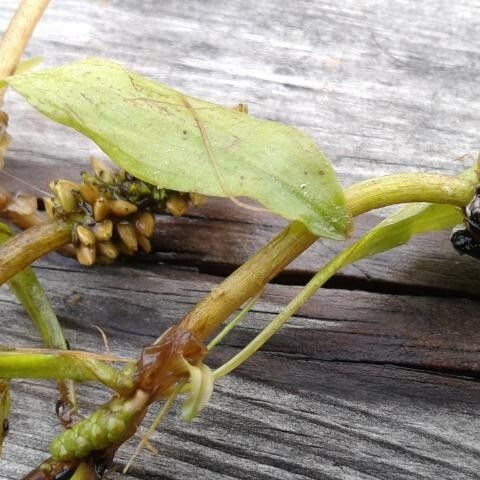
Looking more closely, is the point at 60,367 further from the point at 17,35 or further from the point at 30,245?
the point at 17,35

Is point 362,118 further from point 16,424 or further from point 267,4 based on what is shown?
point 16,424

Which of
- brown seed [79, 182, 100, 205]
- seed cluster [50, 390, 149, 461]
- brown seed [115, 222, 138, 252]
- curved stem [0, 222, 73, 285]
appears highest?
brown seed [79, 182, 100, 205]

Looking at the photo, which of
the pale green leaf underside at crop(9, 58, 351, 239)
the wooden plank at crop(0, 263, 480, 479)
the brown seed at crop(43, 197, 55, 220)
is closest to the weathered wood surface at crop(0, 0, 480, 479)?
the wooden plank at crop(0, 263, 480, 479)

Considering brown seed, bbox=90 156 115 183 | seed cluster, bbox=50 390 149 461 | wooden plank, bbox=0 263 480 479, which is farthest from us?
brown seed, bbox=90 156 115 183

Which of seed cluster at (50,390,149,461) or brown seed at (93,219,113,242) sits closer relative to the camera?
seed cluster at (50,390,149,461)

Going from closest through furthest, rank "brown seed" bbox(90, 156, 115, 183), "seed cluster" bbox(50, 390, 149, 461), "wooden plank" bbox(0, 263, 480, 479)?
1. "seed cluster" bbox(50, 390, 149, 461)
2. "wooden plank" bbox(0, 263, 480, 479)
3. "brown seed" bbox(90, 156, 115, 183)

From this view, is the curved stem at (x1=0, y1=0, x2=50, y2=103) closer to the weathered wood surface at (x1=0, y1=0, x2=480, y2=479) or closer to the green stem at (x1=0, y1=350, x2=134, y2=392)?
the weathered wood surface at (x1=0, y1=0, x2=480, y2=479)
